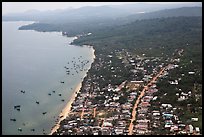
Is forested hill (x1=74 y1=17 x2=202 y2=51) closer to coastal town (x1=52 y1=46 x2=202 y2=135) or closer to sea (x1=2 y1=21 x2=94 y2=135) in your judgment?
sea (x1=2 y1=21 x2=94 y2=135)

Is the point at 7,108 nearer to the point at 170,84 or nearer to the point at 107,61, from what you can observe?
the point at 170,84

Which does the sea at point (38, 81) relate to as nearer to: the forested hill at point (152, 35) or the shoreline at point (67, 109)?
the shoreline at point (67, 109)

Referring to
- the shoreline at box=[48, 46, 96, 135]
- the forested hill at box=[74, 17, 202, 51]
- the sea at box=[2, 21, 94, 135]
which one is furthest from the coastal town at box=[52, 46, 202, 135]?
the forested hill at box=[74, 17, 202, 51]

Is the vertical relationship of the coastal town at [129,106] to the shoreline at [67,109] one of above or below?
above

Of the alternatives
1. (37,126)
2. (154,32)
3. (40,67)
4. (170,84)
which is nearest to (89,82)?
(170,84)

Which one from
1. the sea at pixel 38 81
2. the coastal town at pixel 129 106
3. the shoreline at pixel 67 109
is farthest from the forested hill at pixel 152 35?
the shoreline at pixel 67 109

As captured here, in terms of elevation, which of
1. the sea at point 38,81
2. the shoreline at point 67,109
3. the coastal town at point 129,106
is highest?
the coastal town at point 129,106

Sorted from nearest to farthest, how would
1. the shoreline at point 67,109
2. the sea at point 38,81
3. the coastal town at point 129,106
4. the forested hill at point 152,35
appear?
the coastal town at point 129,106 < the shoreline at point 67,109 < the sea at point 38,81 < the forested hill at point 152,35
